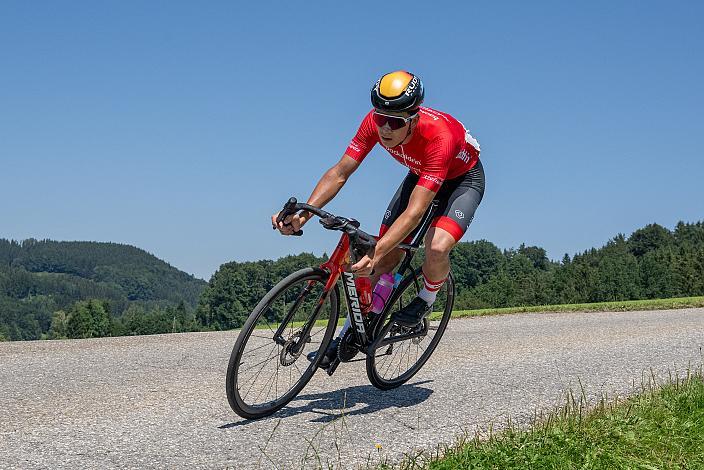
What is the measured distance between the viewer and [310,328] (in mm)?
6043

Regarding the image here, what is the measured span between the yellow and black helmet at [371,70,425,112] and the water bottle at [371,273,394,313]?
1493 mm

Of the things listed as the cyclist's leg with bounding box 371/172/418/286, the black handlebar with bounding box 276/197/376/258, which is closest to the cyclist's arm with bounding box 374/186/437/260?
the black handlebar with bounding box 276/197/376/258

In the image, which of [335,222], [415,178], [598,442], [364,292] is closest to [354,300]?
[364,292]

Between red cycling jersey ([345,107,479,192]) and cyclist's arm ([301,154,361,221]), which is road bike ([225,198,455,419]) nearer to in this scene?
cyclist's arm ([301,154,361,221])

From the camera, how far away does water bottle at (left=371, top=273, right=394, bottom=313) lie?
634 centimetres

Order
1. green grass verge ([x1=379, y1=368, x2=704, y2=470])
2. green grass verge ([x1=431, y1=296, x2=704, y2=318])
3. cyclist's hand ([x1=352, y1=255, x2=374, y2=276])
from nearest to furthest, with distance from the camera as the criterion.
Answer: green grass verge ([x1=379, y1=368, x2=704, y2=470])
cyclist's hand ([x1=352, y1=255, x2=374, y2=276])
green grass verge ([x1=431, y1=296, x2=704, y2=318])

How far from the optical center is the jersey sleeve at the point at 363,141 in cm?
617

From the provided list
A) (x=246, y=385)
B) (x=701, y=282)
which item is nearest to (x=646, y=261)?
(x=701, y=282)

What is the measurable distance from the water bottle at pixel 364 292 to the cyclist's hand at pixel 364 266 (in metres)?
0.42

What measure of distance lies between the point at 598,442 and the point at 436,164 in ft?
7.23

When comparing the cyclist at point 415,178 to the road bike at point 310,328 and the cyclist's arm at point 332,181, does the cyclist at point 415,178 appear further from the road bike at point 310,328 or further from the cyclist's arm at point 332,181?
the road bike at point 310,328

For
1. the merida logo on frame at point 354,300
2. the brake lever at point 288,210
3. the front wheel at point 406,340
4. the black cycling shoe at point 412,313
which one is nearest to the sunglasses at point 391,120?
the brake lever at point 288,210

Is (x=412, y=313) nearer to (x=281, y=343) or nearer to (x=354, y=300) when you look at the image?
(x=354, y=300)

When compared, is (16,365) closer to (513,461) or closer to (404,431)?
(404,431)
